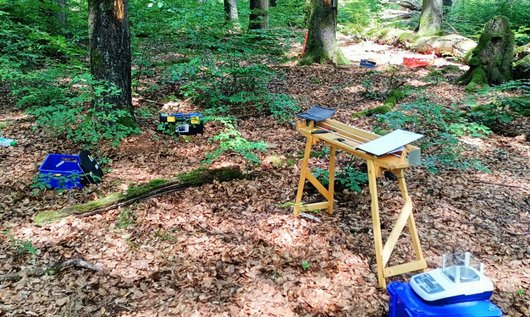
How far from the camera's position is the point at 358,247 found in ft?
12.6

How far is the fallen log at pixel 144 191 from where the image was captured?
406cm

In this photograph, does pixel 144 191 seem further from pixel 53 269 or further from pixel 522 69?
pixel 522 69

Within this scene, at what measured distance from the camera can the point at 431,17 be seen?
1507 cm

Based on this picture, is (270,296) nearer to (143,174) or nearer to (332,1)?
(143,174)

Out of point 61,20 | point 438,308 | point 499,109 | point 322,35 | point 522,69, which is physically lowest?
point 438,308

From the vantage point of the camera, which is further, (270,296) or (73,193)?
(73,193)

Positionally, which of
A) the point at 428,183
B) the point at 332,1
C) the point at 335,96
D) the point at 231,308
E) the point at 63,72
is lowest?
the point at 231,308

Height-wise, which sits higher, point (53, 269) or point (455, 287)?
point (455, 287)

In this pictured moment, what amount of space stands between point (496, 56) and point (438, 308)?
8605mm

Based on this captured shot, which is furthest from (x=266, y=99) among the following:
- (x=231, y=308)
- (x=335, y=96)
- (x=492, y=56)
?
(x=492, y=56)

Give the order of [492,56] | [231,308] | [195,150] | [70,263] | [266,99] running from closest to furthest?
[231,308], [70,263], [195,150], [266,99], [492,56]

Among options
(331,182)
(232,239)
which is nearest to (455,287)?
(331,182)

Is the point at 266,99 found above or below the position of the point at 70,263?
above

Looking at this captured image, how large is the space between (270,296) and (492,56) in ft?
28.5
